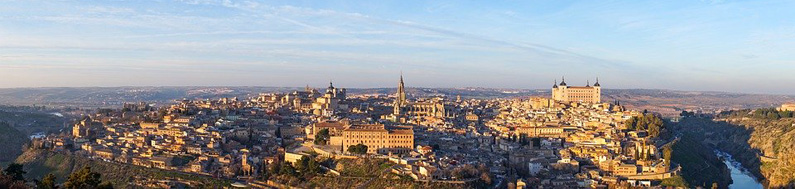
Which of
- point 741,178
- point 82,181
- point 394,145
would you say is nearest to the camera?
point 82,181

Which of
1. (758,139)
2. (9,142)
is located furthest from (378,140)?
(9,142)

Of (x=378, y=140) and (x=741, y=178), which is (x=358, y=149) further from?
(x=741, y=178)

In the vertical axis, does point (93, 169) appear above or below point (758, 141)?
below

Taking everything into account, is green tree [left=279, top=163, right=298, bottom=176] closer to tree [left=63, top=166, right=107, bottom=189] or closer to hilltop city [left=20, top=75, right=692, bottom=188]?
hilltop city [left=20, top=75, right=692, bottom=188]

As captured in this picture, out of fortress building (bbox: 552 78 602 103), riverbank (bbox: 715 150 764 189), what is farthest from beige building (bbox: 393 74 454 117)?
riverbank (bbox: 715 150 764 189)

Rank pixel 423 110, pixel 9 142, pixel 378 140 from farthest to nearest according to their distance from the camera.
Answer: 1. pixel 423 110
2. pixel 9 142
3. pixel 378 140

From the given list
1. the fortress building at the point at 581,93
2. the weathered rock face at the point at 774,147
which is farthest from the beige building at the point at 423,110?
the weathered rock face at the point at 774,147
